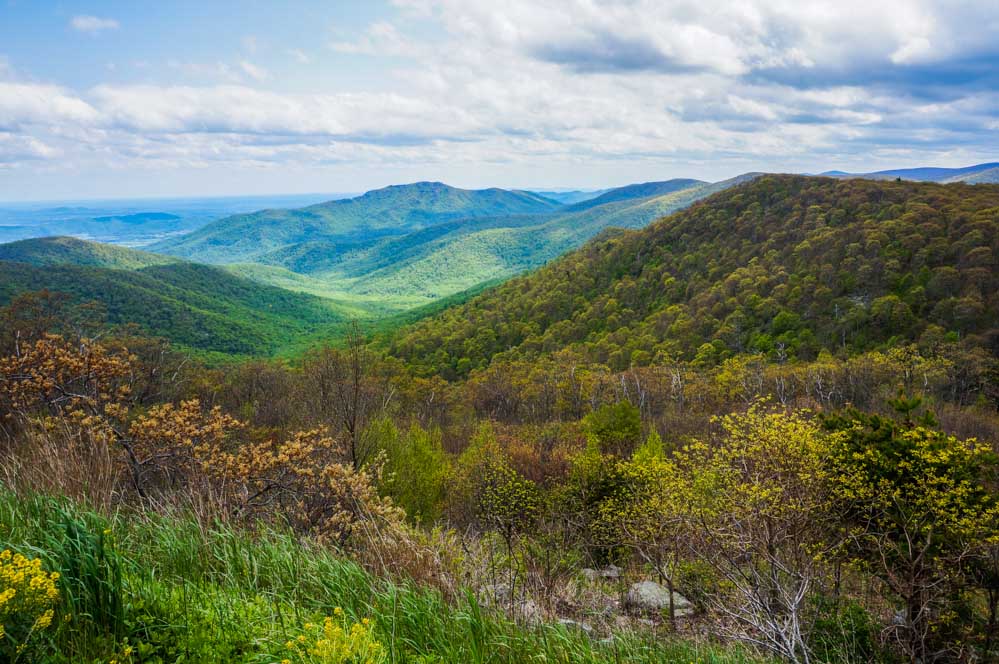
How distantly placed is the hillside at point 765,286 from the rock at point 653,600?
2204 inches

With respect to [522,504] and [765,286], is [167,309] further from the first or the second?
[522,504]

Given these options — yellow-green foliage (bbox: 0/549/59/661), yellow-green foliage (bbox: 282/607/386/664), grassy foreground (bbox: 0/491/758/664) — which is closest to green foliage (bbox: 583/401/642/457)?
grassy foreground (bbox: 0/491/758/664)

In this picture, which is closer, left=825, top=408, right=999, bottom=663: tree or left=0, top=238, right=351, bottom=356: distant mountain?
left=825, top=408, right=999, bottom=663: tree

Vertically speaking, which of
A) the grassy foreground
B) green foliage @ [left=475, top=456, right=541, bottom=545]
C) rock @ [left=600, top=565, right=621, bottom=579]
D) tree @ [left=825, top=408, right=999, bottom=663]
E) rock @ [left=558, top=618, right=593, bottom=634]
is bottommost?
rock @ [left=600, top=565, right=621, bottom=579]

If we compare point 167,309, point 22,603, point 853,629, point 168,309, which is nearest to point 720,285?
point 853,629

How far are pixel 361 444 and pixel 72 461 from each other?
15.1 metres

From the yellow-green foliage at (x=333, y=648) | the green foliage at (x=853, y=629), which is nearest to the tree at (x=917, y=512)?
the green foliage at (x=853, y=629)

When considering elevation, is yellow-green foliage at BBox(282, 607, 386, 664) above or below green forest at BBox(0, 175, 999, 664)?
above

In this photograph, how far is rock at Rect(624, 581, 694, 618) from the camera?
1312cm

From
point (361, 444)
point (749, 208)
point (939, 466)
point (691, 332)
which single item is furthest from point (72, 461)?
point (749, 208)

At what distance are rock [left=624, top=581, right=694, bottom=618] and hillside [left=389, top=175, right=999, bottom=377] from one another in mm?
55985

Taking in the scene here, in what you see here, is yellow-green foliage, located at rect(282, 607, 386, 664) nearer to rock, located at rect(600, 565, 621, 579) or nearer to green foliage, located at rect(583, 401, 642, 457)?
rock, located at rect(600, 565, 621, 579)

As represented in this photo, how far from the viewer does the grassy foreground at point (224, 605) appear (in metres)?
3.48

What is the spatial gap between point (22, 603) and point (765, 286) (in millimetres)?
96525
